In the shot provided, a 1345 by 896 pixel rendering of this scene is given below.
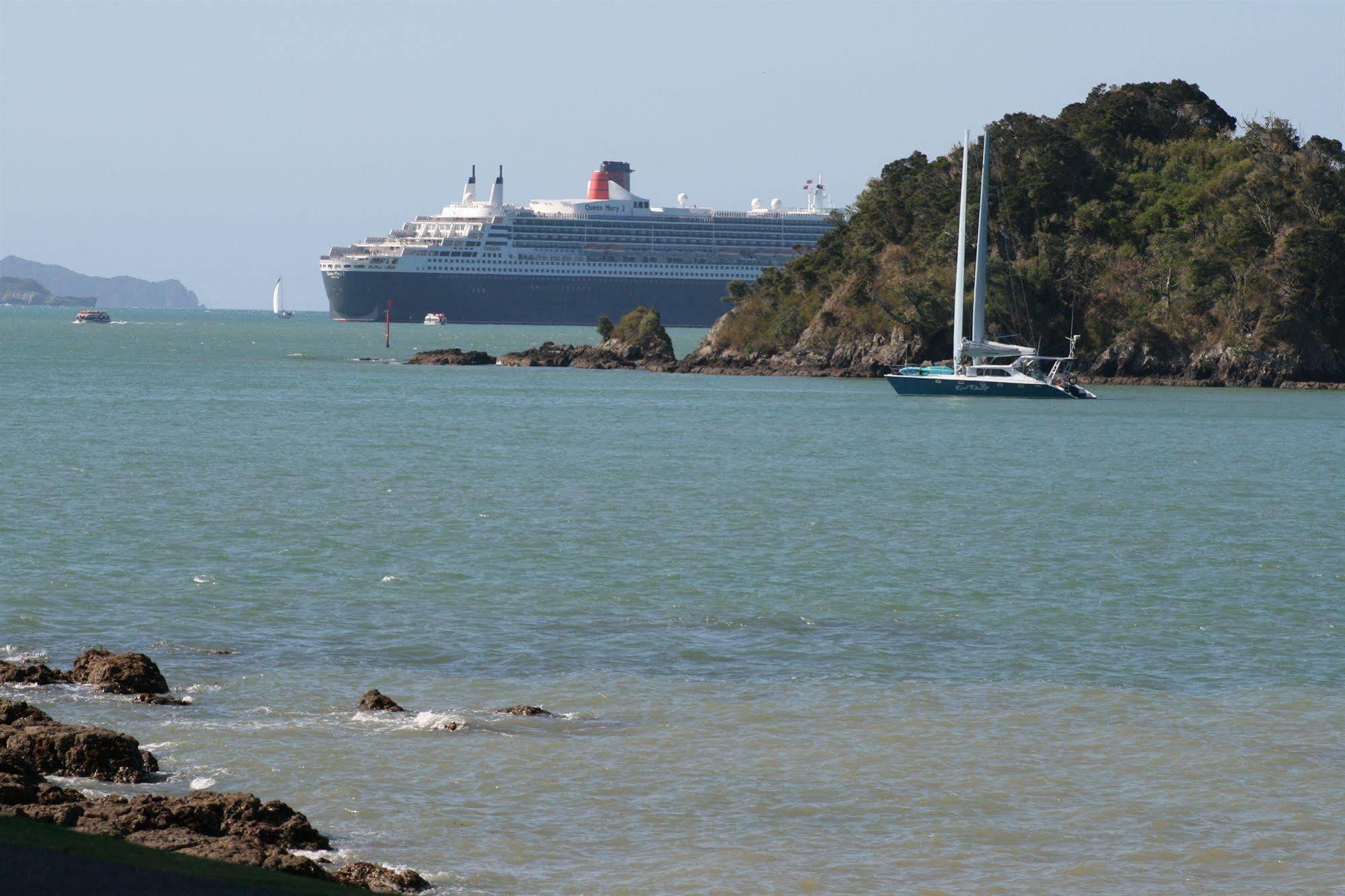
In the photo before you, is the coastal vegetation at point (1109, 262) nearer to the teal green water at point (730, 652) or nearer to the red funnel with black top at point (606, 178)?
the teal green water at point (730, 652)

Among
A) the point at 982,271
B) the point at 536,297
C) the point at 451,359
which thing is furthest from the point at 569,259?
the point at 982,271

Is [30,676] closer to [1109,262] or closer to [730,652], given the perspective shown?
[730,652]

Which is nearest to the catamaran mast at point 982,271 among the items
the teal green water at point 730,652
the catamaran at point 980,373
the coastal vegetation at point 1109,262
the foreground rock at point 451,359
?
the catamaran at point 980,373

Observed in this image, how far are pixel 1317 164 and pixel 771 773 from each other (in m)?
72.1

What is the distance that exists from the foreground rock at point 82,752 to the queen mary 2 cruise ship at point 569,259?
142m

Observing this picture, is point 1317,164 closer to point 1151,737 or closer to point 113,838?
point 1151,737

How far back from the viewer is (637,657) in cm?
1520

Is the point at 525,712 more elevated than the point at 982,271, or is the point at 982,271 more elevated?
the point at 982,271

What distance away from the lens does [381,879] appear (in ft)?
29.0

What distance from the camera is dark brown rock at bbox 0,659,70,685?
1315 centimetres

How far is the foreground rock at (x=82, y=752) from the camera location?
10.6m

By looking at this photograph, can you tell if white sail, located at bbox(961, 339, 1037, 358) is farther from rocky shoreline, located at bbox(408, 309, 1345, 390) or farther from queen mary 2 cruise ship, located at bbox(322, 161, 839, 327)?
queen mary 2 cruise ship, located at bbox(322, 161, 839, 327)

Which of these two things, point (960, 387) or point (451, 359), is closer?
point (960, 387)

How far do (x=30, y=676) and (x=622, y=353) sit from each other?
242 feet
